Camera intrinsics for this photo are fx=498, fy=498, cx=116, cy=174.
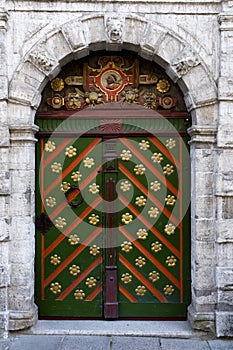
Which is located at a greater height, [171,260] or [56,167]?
[56,167]

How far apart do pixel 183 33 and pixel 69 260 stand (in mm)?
2542

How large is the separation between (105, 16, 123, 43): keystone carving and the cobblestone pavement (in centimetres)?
287

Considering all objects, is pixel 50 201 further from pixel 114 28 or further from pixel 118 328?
pixel 114 28

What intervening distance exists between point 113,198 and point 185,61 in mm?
1546

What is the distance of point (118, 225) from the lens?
5.16 metres

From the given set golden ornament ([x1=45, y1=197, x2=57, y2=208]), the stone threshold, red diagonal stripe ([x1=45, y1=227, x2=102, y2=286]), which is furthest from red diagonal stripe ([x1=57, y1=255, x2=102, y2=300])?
golden ornament ([x1=45, y1=197, x2=57, y2=208])

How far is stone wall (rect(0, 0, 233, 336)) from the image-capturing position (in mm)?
4715

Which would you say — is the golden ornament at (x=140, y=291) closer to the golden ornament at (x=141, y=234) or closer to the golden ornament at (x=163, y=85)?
the golden ornament at (x=141, y=234)

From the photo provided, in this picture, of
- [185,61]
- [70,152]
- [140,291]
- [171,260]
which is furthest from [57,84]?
[140,291]

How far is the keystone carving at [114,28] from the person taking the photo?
4703 millimetres

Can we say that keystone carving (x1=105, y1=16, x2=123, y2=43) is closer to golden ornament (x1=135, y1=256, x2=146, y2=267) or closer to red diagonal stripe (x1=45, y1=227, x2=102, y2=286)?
red diagonal stripe (x1=45, y1=227, x2=102, y2=286)

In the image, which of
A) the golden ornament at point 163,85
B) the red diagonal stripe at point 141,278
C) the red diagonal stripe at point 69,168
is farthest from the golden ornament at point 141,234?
the golden ornament at point 163,85

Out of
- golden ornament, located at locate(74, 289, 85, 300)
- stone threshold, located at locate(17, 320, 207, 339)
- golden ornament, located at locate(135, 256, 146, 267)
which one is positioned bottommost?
stone threshold, located at locate(17, 320, 207, 339)

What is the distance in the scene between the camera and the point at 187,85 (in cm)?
477
